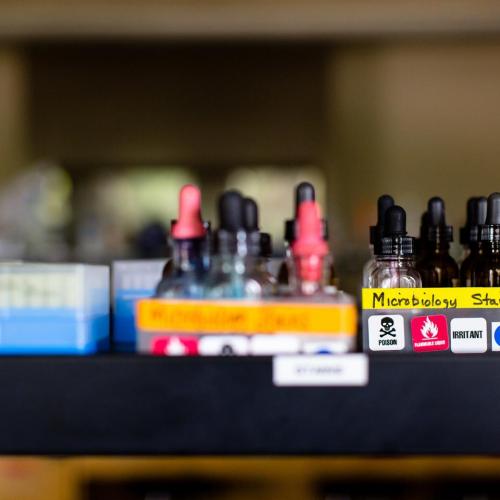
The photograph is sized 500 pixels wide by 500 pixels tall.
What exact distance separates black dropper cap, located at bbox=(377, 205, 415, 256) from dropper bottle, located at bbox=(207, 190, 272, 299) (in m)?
0.12

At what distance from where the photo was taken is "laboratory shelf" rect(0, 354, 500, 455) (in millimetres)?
590

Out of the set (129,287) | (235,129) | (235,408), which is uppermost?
(235,129)

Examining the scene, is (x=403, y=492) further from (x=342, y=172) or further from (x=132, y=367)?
(x=342, y=172)

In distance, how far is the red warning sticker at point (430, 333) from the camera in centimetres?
63

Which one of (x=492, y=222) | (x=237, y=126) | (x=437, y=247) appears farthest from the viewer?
(x=237, y=126)

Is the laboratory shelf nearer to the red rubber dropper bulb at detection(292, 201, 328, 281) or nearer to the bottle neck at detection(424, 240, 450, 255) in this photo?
the red rubber dropper bulb at detection(292, 201, 328, 281)

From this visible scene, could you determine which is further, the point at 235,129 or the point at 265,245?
the point at 235,129

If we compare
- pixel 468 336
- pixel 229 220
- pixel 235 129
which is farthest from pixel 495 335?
pixel 235 129

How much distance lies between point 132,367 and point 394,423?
0.21 meters

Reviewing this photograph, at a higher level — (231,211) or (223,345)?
(231,211)

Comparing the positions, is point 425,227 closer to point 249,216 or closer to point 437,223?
point 437,223

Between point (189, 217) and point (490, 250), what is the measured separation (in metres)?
0.29

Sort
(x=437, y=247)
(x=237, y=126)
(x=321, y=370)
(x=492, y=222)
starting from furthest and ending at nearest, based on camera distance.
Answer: (x=237, y=126), (x=437, y=247), (x=492, y=222), (x=321, y=370)

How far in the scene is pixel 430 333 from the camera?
63cm
